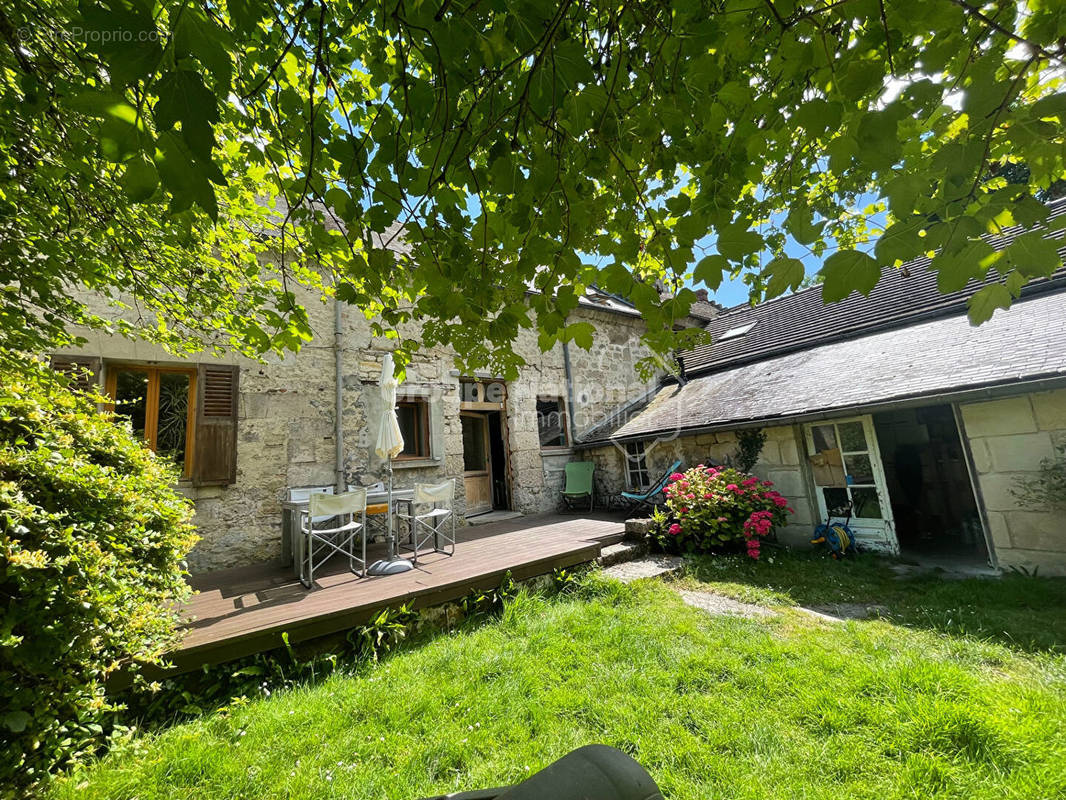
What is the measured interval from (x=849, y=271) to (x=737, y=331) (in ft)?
33.8

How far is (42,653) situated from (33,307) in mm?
4772

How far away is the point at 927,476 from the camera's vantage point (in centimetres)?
717

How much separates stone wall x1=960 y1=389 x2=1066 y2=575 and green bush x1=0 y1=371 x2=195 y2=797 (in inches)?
288

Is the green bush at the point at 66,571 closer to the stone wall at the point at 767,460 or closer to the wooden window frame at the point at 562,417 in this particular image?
the stone wall at the point at 767,460

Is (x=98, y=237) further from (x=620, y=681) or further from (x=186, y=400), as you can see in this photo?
(x=620, y=681)

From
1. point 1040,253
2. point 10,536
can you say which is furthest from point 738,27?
point 10,536

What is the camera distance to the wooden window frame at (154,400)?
4989 millimetres

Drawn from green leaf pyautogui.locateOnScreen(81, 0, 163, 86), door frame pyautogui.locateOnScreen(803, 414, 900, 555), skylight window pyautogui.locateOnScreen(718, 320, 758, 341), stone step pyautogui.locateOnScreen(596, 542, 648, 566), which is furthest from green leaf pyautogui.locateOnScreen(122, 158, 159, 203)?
skylight window pyautogui.locateOnScreen(718, 320, 758, 341)

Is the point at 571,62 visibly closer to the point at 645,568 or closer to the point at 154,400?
the point at 645,568

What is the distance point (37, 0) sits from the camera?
1.85 m

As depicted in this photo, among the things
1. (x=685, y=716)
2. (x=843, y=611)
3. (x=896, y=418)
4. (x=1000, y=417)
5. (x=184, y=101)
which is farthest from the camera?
(x=896, y=418)

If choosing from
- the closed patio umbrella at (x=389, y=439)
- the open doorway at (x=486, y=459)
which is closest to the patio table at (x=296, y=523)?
the closed patio umbrella at (x=389, y=439)

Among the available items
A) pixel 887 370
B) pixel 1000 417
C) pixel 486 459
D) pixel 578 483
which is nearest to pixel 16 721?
pixel 486 459

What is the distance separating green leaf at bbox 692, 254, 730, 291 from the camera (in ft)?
3.59
